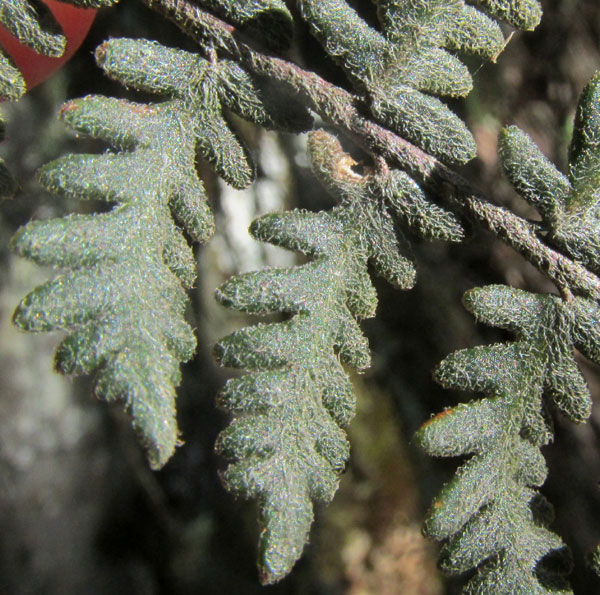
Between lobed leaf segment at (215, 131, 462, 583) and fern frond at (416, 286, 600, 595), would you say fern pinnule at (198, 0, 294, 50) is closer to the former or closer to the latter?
lobed leaf segment at (215, 131, 462, 583)

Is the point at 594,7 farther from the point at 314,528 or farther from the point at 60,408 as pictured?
the point at 60,408

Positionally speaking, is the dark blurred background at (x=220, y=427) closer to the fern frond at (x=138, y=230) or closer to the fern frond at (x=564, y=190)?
the fern frond at (x=564, y=190)

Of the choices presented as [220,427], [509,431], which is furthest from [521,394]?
[220,427]

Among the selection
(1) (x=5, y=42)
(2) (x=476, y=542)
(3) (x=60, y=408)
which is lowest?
(3) (x=60, y=408)

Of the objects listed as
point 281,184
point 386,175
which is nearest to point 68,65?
point 281,184

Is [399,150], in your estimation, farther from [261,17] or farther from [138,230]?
[138,230]

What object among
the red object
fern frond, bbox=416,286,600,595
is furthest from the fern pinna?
the red object
